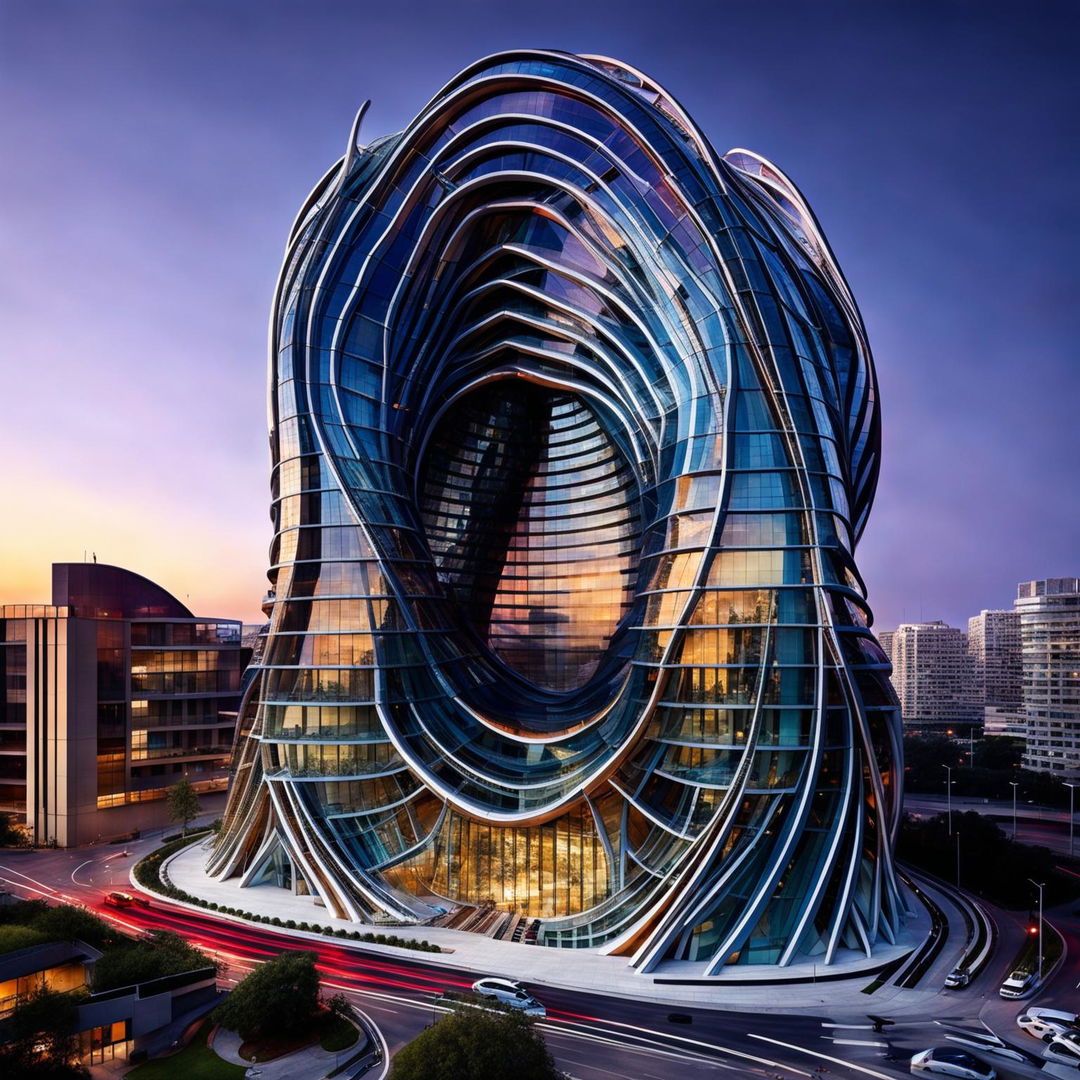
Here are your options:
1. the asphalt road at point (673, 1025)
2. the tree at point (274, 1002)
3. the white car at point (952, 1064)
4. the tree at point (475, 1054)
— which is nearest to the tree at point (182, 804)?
the asphalt road at point (673, 1025)

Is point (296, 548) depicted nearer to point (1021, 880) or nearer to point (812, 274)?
point (812, 274)

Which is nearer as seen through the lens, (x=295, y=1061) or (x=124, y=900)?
→ (x=295, y=1061)

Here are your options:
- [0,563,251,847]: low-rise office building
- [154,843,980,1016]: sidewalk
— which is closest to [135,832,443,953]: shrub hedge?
[154,843,980,1016]: sidewalk

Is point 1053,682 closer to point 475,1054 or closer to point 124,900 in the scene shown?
point 475,1054

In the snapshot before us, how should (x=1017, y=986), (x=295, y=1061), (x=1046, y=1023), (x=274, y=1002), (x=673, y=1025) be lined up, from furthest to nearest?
1. (x=1017, y=986)
2. (x=673, y=1025)
3. (x=1046, y=1023)
4. (x=274, y=1002)
5. (x=295, y=1061)

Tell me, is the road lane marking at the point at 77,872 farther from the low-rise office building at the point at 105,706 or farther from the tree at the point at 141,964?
the tree at the point at 141,964

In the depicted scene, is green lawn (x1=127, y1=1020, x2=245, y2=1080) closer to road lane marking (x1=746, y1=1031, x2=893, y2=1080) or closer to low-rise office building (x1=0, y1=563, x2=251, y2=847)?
road lane marking (x1=746, y1=1031, x2=893, y2=1080)

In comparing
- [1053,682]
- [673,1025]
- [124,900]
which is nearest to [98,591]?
[124,900]
